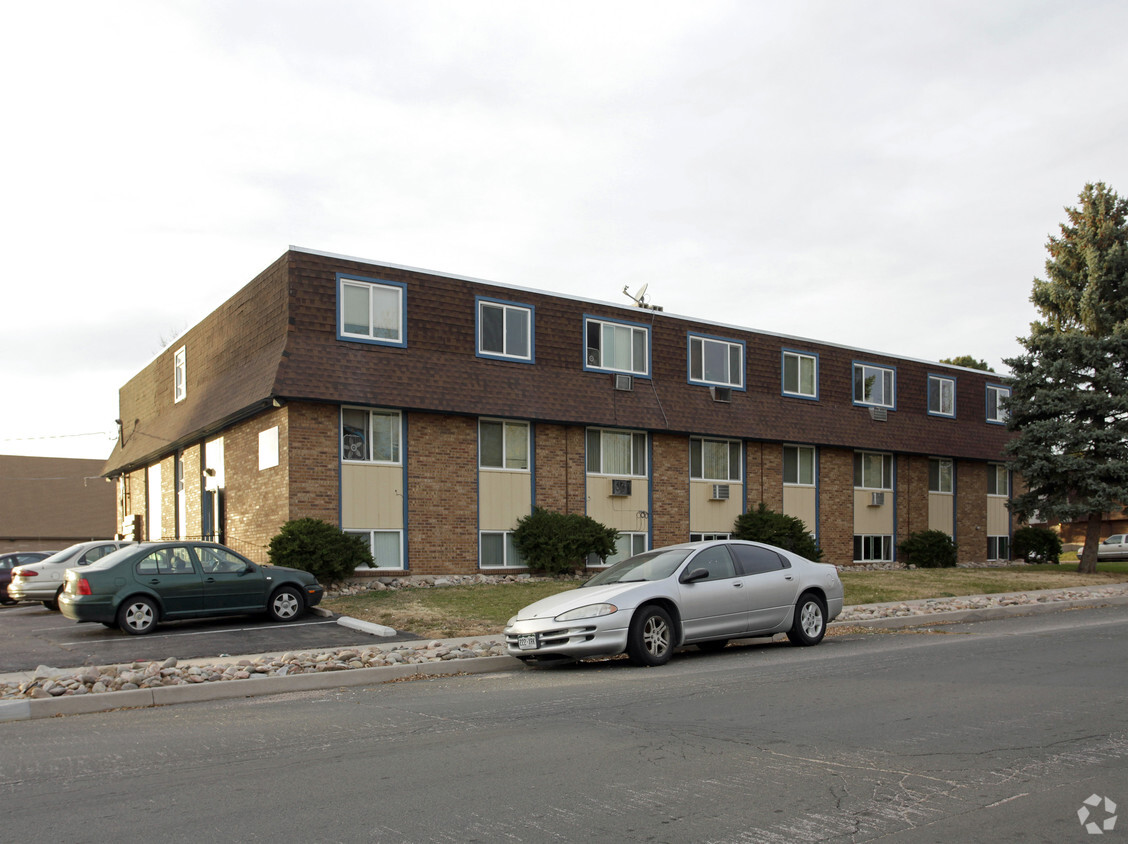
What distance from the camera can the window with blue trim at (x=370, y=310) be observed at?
22.1 meters

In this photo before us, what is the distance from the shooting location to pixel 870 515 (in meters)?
32.2

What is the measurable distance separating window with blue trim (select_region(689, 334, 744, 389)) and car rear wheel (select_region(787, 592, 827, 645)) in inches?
596

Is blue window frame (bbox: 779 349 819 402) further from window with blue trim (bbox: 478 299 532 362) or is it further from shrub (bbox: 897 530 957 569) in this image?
window with blue trim (bbox: 478 299 532 362)

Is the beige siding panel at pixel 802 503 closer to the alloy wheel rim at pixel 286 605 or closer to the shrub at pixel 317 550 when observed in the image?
the shrub at pixel 317 550

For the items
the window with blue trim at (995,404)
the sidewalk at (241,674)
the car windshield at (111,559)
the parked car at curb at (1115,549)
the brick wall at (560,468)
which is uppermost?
the window with blue trim at (995,404)

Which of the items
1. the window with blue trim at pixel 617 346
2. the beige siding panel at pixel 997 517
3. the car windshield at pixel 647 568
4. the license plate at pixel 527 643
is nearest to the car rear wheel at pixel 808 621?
the car windshield at pixel 647 568

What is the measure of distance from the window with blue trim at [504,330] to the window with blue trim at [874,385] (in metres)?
12.7

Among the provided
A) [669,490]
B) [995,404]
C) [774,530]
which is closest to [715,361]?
[669,490]

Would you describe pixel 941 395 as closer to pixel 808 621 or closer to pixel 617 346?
pixel 617 346

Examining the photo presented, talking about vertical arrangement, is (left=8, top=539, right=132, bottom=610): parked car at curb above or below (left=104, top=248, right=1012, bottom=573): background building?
below

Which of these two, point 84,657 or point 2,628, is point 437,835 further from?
point 2,628

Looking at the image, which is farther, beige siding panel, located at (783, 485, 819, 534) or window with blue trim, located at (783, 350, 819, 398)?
window with blue trim, located at (783, 350, 819, 398)

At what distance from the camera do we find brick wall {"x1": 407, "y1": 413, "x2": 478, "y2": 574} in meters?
22.9

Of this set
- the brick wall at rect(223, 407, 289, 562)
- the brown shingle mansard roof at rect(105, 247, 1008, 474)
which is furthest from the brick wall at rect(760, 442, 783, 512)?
the brick wall at rect(223, 407, 289, 562)
